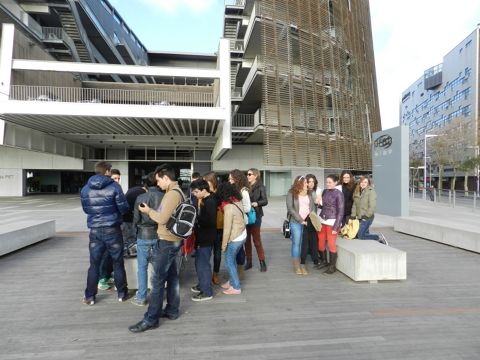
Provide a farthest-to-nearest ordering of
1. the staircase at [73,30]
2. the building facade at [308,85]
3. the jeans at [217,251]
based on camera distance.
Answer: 1. the staircase at [73,30]
2. the building facade at [308,85]
3. the jeans at [217,251]

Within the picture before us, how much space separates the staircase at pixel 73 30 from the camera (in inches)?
1083

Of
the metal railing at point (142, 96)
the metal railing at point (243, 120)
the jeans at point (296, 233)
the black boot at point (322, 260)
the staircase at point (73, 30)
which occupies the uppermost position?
the staircase at point (73, 30)

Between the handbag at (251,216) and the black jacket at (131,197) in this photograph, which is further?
the handbag at (251,216)

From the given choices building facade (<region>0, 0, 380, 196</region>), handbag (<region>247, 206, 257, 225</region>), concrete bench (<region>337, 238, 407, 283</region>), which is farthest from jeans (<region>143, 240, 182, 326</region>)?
building facade (<region>0, 0, 380, 196</region>)

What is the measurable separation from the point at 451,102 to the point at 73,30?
61543 mm

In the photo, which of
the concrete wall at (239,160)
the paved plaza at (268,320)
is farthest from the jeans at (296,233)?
the concrete wall at (239,160)

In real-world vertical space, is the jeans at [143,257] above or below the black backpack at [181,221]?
below

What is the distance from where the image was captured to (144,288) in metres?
4.02

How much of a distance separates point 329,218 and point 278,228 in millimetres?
5155

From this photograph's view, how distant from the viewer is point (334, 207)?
5.20 m

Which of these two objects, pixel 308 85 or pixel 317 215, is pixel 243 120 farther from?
pixel 317 215

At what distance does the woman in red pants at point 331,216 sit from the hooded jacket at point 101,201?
314 centimetres

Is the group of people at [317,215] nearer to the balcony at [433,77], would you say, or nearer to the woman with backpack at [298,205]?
the woman with backpack at [298,205]

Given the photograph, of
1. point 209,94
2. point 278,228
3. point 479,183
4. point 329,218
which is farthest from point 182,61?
point 479,183
